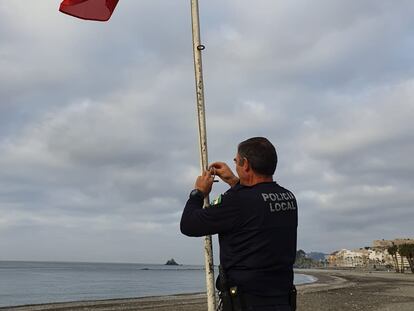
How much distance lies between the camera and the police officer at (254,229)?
364 centimetres

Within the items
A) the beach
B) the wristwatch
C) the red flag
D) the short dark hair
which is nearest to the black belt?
the wristwatch

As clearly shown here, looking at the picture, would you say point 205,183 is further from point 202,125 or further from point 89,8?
point 89,8

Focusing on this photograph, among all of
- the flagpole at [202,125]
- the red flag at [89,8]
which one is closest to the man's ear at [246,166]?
the flagpole at [202,125]

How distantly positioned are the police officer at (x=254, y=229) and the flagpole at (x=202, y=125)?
606 millimetres

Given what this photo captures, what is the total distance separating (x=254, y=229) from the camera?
366 cm

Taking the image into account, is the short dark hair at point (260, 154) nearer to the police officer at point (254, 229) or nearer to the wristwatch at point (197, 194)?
the police officer at point (254, 229)

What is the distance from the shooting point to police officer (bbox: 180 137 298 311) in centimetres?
364

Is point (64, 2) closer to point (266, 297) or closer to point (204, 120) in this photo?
point (204, 120)

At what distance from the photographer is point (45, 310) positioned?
3006 centimetres

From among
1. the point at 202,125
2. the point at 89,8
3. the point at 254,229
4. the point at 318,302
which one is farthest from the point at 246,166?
the point at 318,302

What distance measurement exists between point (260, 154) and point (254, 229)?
0.54 m

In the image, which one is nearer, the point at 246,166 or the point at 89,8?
the point at 246,166

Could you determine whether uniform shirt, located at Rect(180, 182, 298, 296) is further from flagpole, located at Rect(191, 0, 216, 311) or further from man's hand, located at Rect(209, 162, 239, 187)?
flagpole, located at Rect(191, 0, 216, 311)

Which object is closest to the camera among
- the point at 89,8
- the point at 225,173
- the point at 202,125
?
the point at 225,173
